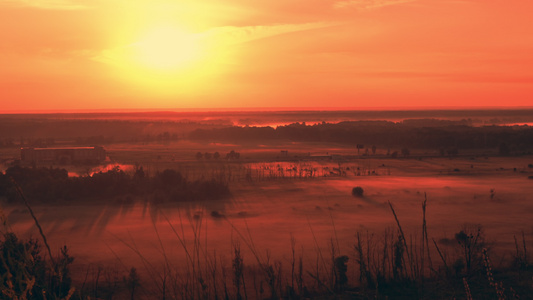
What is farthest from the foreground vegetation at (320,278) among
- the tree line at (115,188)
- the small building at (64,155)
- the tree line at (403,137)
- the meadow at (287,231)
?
the tree line at (403,137)

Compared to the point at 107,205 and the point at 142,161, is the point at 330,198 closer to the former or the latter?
the point at 107,205

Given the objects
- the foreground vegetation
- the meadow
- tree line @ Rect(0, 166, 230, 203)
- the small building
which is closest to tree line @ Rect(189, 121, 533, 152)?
the meadow

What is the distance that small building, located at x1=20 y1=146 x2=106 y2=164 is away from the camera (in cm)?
4359

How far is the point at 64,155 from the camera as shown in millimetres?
45312

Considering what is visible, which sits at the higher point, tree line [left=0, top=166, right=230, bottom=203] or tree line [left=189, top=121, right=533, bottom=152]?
tree line [left=189, top=121, right=533, bottom=152]

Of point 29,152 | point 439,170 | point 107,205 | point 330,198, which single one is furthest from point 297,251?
point 29,152

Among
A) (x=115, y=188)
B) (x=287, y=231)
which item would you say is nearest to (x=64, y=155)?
(x=115, y=188)

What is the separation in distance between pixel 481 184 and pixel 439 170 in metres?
7.30

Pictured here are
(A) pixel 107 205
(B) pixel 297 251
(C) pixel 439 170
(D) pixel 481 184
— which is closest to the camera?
(B) pixel 297 251

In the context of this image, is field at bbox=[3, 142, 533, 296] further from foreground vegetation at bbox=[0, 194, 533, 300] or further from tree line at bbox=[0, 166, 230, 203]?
tree line at bbox=[0, 166, 230, 203]

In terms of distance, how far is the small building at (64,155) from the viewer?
43594 millimetres

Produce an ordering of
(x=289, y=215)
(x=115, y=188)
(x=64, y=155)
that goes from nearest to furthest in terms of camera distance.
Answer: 1. (x=289, y=215)
2. (x=115, y=188)
3. (x=64, y=155)

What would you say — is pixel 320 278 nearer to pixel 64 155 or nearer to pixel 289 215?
pixel 289 215

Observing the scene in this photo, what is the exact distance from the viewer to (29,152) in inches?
1729
